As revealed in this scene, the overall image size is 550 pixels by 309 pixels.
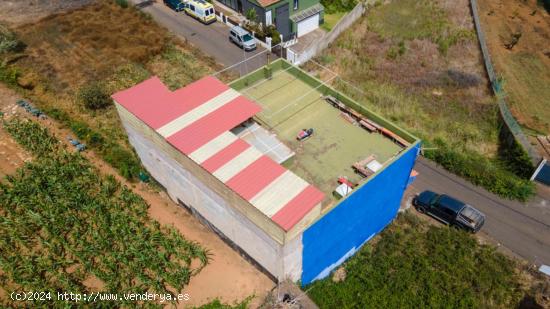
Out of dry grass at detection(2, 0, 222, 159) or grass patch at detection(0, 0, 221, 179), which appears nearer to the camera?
grass patch at detection(0, 0, 221, 179)

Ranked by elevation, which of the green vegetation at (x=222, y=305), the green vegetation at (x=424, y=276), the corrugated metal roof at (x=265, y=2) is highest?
the corrugated metal roof at (x=265, y=2)

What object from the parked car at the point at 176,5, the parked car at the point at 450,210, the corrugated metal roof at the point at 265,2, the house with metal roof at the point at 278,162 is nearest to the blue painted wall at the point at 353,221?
the house with metal roof at the point at 278,162

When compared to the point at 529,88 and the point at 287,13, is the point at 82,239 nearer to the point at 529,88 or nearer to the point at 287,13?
the point at 287,13

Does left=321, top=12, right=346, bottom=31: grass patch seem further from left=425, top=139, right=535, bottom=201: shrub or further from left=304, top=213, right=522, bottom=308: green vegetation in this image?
left=304, top=213, right=522, bottom=308: green vegetation

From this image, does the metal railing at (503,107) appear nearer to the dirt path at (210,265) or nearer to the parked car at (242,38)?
the dirt path at (210,265)

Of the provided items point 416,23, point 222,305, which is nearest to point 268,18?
point 416,23

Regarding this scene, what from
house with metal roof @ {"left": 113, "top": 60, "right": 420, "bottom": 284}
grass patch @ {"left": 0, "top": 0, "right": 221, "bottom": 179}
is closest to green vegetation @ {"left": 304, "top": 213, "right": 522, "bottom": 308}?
house with metal roof @ {"left": 113, "top": 60, "right": 420, "bottom": 284}
